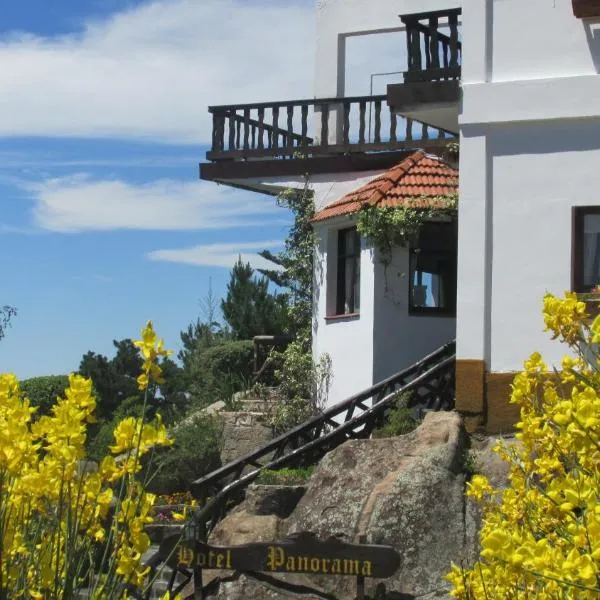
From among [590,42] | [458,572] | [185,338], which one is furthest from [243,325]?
[458,572]

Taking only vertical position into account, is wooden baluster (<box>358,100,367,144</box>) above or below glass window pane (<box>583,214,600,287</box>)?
above

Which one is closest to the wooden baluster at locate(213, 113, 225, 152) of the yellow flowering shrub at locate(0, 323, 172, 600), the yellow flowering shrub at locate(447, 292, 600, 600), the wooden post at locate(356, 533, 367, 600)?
the wooden post at locate(356, 533, 367, 600)

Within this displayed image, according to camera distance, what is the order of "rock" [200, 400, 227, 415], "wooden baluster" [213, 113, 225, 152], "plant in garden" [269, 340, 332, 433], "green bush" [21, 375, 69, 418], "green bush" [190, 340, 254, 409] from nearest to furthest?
"plant in garden" [269, 340, 332, 433] < "rock" [200, 400, 227, 415] < "wooden baluster" [213, 113, 225, 152] < "green bush" [190, 340, 254, 409] < "green bush" [21, 375, 69, 418]

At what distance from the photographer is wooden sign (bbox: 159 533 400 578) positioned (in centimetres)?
884

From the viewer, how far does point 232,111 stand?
2039 centimetres

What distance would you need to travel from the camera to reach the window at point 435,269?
56.5 ft

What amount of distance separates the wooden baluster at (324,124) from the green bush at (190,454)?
16.3ft

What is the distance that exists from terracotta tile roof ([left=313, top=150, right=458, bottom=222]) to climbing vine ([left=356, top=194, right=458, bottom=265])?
0.09 meters

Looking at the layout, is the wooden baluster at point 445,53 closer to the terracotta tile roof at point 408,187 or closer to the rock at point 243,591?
the terracotta tile roof at point 408,187

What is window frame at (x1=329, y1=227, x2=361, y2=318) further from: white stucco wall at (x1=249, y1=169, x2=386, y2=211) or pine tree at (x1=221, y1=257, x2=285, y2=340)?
pine tree at (x1=221, y1=257, x2=285, y2=340)

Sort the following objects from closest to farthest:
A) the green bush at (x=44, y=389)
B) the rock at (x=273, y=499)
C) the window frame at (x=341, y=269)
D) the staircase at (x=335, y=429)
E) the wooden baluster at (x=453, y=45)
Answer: the rock at (x=273, y=499)
the staircase at (x=335, y=429)
the wooden baluster at (x=453, y=45)
the window frame at (x=341, y=269)
the green bush at (x=44, y=389)

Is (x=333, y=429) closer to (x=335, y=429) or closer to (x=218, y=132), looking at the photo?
(x=335, y=429)

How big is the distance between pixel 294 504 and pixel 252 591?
162 centimetres

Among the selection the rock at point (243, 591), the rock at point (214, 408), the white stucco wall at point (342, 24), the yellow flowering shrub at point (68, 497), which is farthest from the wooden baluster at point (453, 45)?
the yellow flowering shrub at point (68, 497)
